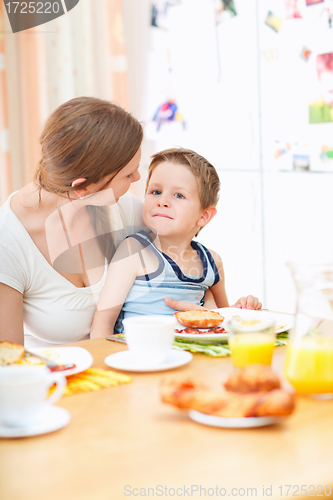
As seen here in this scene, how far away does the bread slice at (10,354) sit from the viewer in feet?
2.54

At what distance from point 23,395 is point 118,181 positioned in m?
0.80

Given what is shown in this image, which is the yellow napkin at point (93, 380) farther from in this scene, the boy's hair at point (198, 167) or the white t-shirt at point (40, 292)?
the boy's hair at point (198, 167)

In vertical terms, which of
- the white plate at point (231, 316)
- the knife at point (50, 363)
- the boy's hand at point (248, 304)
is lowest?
the boy's hand at point (248, 304)

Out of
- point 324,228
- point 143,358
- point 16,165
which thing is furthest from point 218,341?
point 16,165

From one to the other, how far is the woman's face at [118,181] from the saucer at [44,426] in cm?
73

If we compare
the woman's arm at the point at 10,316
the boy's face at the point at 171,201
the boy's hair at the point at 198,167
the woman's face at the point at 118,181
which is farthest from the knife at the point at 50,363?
the boy's hair at the point at 198,167

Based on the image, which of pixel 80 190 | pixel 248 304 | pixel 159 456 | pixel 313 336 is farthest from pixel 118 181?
pixel 159 456

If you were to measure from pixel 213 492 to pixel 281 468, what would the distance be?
0.07m

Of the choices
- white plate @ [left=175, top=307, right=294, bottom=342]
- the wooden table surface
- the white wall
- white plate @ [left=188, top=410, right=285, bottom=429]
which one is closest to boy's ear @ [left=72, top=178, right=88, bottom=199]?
white plate @ [left=175, top=307, right=294, bottom=342]

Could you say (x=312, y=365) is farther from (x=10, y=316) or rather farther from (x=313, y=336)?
(x=10, y=316)

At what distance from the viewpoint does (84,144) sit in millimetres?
1198

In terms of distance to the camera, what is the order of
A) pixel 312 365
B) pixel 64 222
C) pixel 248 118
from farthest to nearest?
pixel 248 118 → pixel 64 222 → pixel 312 365

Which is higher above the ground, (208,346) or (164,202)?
(164,202)

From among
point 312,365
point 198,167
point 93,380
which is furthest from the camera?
point 198,167
